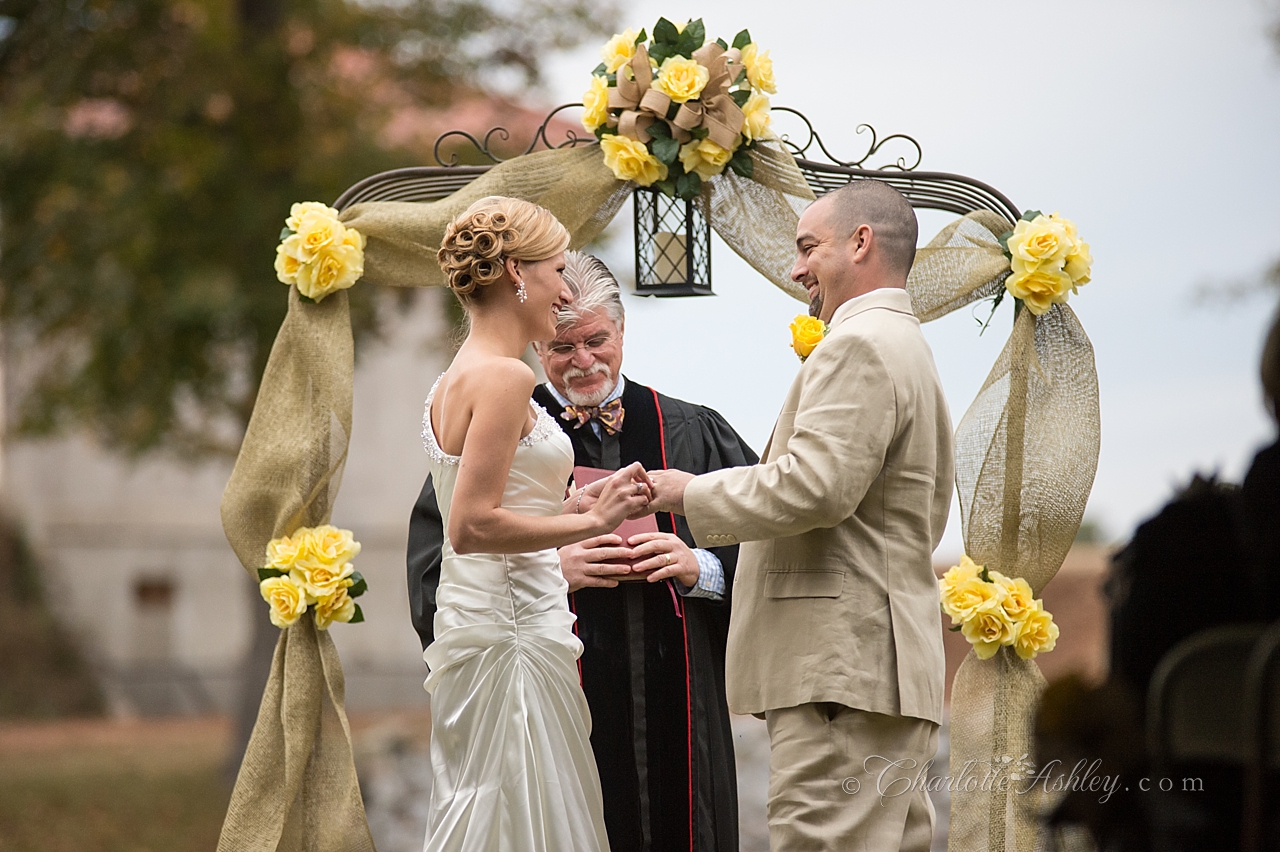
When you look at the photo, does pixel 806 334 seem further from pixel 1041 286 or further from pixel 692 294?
pixel 1041 286

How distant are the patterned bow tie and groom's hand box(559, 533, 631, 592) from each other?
0.51 m

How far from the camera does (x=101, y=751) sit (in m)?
14.9

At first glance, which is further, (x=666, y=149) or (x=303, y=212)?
(x=303, y=212)

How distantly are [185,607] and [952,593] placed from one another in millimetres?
16682

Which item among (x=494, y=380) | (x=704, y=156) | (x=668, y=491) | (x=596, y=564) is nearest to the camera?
(x=494, y=380)

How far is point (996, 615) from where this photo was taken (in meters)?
4.38

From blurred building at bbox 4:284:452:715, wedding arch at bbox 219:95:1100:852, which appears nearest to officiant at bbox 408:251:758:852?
wedding arch at bbox 219:95:1100:852

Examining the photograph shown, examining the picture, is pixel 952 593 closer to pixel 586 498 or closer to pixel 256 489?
pixel 586 498

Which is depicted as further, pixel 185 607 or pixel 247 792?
pixel 185 607

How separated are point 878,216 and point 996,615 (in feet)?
4.88

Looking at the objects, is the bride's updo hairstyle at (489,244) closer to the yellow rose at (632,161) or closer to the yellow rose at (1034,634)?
the yellow rose at (632,161)

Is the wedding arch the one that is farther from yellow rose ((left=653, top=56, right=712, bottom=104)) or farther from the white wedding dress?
the white wedding dress

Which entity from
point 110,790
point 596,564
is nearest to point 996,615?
point 596,564

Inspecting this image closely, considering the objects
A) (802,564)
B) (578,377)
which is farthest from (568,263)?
(802,564)
